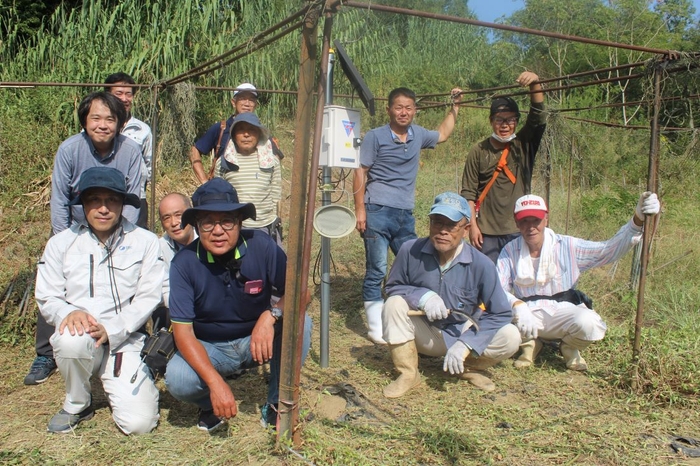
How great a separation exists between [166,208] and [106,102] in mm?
755

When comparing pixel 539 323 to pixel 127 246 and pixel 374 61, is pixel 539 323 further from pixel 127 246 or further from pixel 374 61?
pixel 374 61

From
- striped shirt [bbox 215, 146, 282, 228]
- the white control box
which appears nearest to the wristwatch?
Result: the white control box

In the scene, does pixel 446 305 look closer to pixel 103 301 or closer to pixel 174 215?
pixel 174 215

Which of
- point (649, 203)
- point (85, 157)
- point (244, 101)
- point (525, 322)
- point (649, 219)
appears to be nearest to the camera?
point (649, 203)

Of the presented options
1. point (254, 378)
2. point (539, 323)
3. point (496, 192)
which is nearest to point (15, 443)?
point (254, 378)

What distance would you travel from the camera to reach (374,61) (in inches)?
492

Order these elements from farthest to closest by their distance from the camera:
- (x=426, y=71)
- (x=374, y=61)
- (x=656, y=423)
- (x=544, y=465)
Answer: (x=426, y=71), (x=374, y=61), (x=656, y=423), (x=544, y=465)

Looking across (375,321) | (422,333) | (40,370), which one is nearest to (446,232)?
(422,333)

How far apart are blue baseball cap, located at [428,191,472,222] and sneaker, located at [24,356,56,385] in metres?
2.73

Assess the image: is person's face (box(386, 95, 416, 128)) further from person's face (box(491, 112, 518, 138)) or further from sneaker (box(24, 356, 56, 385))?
sneaker (box(24, 356, 56, 385))

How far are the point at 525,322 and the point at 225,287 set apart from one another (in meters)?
2.04

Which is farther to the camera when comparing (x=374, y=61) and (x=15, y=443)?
(x=374, y=61)

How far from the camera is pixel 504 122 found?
4.58 m

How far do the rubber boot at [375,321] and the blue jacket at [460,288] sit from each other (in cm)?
84
